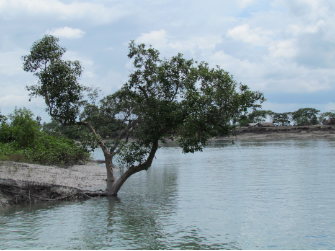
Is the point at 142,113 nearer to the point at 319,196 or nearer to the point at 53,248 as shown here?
the point at 53,248

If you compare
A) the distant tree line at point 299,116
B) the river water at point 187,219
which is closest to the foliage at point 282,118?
the distant tree line at point 299,116

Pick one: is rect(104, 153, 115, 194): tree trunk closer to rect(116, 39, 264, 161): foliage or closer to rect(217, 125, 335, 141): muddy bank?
rect(116, 39, 264, 161): foliage

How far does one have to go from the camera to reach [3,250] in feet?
41.6

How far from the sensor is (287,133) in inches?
4658

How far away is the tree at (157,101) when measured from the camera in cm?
1673

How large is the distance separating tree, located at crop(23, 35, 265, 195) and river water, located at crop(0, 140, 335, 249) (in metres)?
2.33

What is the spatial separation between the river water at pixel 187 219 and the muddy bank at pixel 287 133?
84.0m

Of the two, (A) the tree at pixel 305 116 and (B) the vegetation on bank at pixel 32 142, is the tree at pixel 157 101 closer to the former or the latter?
(B) the vegetation on bank at pixel 32 142

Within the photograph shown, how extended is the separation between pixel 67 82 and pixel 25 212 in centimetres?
757

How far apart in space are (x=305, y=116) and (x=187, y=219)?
456 ft

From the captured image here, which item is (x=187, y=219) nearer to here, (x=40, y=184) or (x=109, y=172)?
(x=109, y=172)

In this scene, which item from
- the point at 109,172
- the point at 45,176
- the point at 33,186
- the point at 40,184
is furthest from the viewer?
the point at 45,176

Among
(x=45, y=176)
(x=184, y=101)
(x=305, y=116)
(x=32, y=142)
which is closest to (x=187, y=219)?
(x=184, y=101)

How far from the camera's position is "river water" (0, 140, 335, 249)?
13664 millimetres
